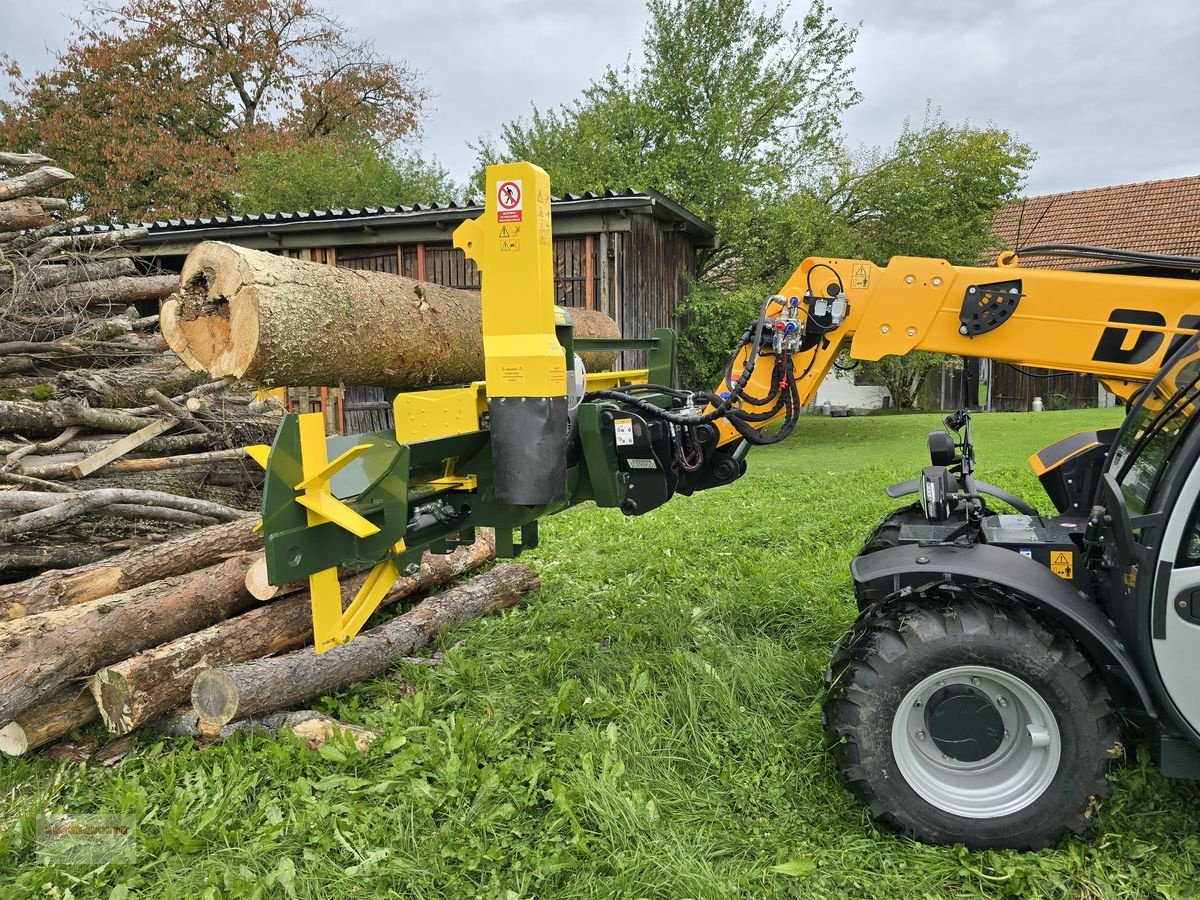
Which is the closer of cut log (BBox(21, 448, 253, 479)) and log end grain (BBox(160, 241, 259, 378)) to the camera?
log end grain (BBox(160, 241, 259, 378))

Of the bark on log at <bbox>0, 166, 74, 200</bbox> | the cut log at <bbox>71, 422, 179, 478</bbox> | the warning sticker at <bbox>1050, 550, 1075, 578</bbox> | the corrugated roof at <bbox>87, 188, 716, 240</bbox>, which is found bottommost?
the warning sticker at <bbox>1050, 550, 1075, 578</bbox>

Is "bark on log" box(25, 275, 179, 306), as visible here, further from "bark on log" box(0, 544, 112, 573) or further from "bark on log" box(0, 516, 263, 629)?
"bark on log" box(0, 516, 263, 629)

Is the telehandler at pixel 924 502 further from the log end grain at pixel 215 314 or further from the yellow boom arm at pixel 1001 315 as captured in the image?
the log end grain at pixel 215 314

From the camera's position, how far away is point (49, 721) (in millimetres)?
3771

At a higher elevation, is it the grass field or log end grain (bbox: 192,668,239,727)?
log end grain (bbox: 192,668,239,727)

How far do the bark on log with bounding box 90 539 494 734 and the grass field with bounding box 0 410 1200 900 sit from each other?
24 cm

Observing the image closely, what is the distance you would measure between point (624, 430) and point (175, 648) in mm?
→ 2456

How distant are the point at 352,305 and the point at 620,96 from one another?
13857mm

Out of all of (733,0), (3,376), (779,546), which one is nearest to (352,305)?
(779,546)

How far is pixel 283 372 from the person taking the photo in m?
3.66

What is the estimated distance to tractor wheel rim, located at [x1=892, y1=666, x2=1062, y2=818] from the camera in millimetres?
2934

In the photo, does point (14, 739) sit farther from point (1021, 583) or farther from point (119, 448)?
point (1021, 583)

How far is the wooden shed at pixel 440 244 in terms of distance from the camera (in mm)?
11328

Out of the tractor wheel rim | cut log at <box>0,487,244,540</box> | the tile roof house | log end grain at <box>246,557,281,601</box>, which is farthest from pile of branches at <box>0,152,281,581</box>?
the tile roof house
